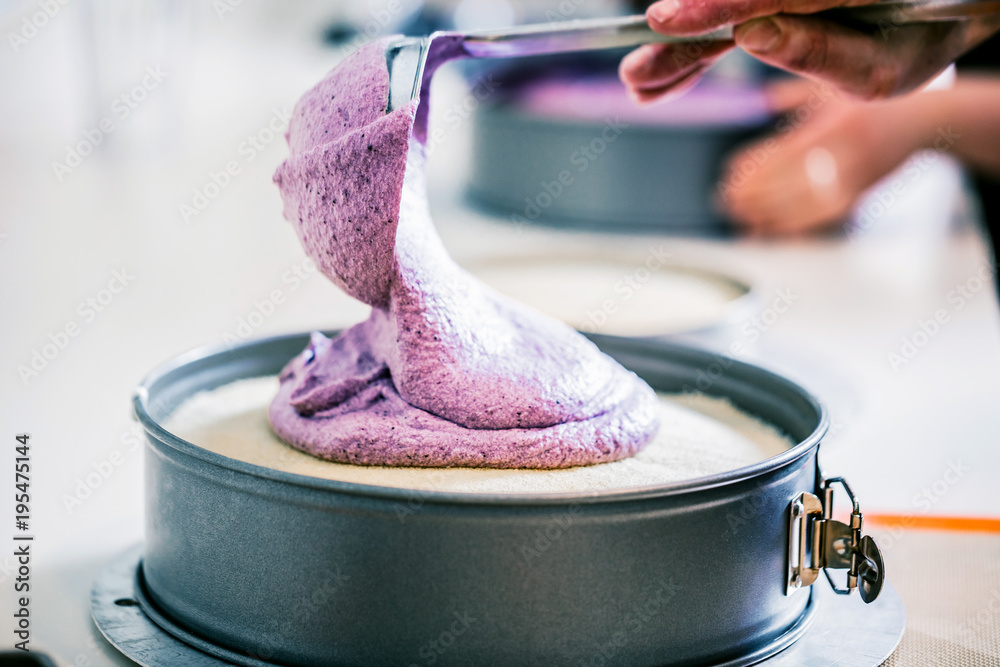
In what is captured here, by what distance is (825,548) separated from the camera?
3.84 feet

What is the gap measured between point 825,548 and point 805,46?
2.28 feet

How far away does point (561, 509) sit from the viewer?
969mm

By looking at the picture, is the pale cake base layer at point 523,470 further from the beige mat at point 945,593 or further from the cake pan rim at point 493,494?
the beige mat at point 945,593

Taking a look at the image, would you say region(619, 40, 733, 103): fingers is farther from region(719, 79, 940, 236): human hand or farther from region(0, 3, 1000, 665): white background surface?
region(719, 79, 940, 236): human hand

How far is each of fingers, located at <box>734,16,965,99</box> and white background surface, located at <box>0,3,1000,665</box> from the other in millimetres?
751

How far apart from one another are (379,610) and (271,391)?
60cm

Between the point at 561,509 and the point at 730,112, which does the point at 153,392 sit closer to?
the point at 561,509

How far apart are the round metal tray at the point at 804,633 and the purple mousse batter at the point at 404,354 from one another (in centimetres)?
28

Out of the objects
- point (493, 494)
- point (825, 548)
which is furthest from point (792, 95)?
point (493, 494)

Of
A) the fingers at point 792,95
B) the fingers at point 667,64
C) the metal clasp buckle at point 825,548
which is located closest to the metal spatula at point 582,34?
the fingers at point 667,64

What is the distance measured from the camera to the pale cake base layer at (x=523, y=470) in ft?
3.74

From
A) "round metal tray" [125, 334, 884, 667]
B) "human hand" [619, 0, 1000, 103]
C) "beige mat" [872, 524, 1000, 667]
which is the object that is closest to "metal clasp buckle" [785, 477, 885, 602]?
"round metal tray" [125, 334, 884, 667]

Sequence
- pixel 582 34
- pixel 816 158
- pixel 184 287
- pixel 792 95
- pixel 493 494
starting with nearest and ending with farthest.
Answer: pixel 493 494 < pixel 582 34 < pixel 184 287 < pixel 816 158 < pixel 792 95

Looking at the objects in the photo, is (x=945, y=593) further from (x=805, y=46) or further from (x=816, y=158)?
(x=816, y=158)
